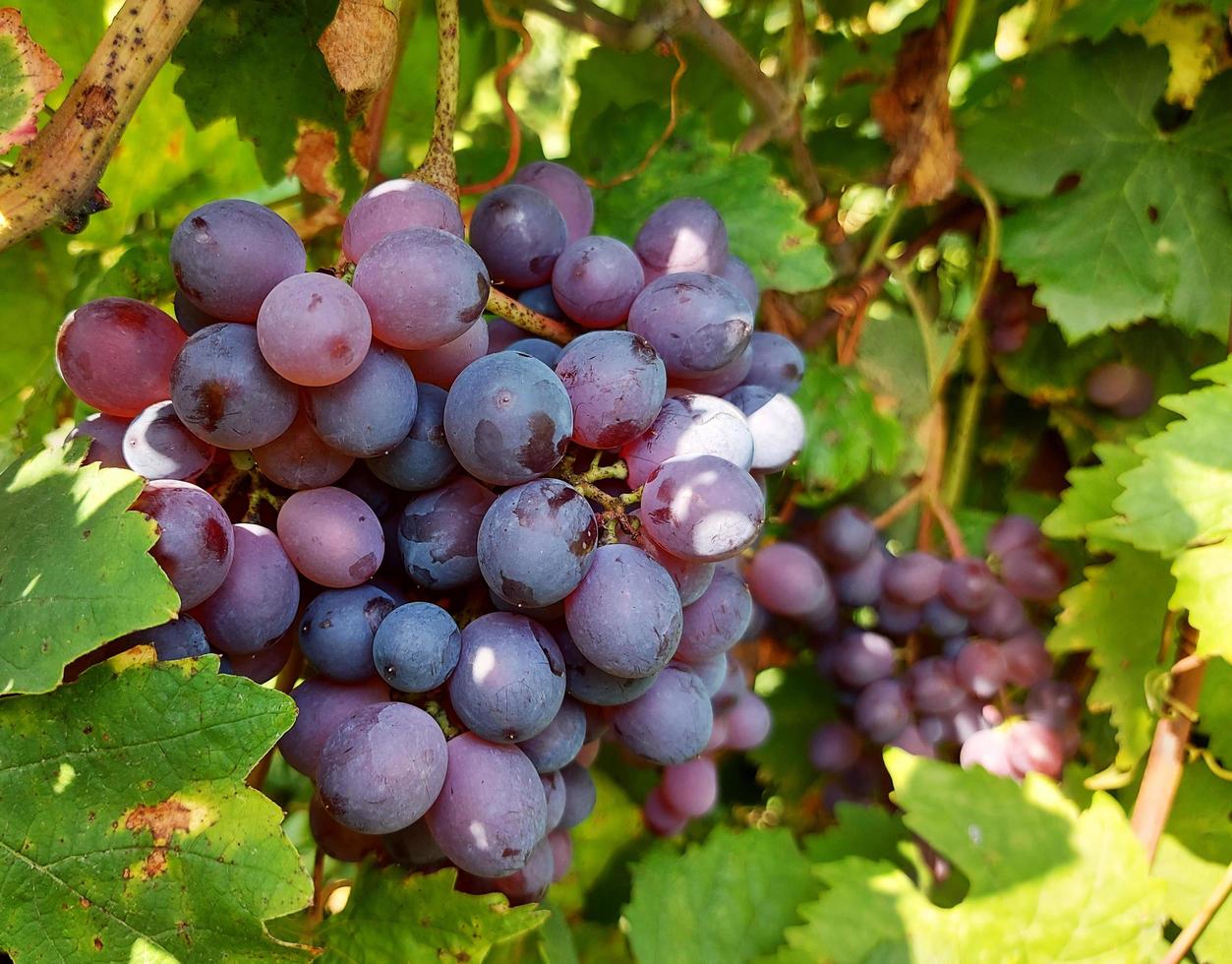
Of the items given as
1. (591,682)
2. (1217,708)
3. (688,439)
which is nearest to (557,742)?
(591,682)

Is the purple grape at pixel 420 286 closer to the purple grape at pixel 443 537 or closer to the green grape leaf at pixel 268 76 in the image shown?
the purple grape at pixel 443 537

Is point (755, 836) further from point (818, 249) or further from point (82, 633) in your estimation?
point (82, 633)

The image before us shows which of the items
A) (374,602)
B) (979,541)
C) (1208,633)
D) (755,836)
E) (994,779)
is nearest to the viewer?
(374,602)

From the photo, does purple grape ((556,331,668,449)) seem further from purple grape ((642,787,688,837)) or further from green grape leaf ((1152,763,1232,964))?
green grape leaf ((1152,763,1232,964))

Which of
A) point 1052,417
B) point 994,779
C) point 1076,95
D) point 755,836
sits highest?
point 1076,95

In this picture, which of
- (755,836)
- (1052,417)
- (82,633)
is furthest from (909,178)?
(82,633)

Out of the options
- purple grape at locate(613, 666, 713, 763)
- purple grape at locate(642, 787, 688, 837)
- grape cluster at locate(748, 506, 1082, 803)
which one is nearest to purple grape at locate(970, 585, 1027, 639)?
grape cluster at locate(748, 506, 1082, 803)

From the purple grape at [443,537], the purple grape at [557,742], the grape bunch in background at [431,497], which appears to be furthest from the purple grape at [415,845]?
the purple grape at [443,537]

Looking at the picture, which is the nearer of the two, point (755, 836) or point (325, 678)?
point (325, 678)
